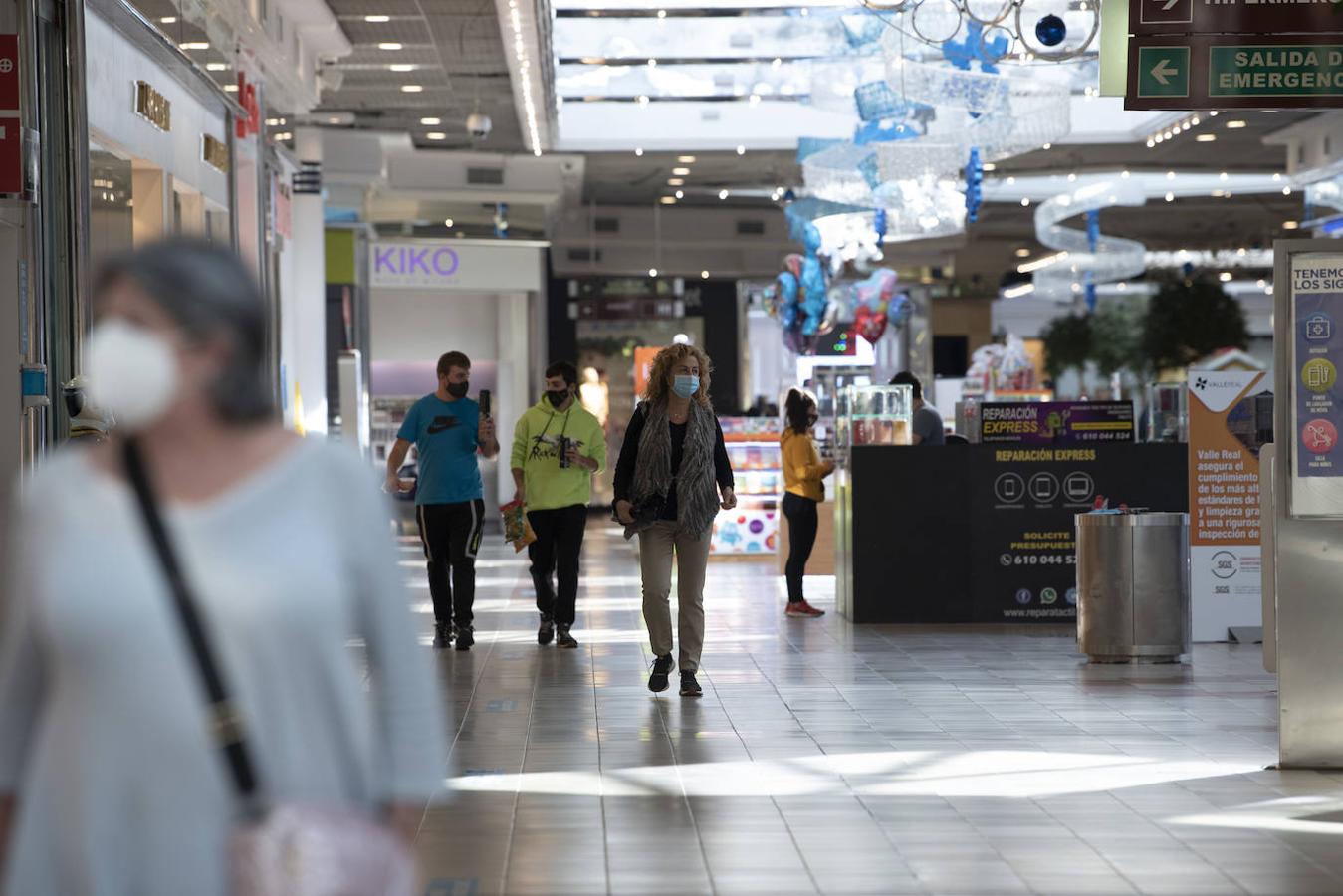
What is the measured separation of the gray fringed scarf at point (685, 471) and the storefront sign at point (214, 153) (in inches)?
185

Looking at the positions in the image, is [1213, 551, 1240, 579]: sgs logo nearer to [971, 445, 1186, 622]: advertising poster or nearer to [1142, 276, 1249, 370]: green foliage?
[971, 445, 1186, 622]: advertising poster

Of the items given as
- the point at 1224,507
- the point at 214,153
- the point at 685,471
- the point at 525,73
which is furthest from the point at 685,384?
the point at 525,73

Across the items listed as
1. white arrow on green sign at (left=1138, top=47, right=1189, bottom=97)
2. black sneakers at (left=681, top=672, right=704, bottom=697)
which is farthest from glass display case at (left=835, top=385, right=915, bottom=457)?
white arrow on green sign at (left=1138, top=47, right=1189, bottom=97)

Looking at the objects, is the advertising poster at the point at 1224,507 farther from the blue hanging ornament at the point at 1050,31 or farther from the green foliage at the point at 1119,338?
the green foliage at the point at 1119,338

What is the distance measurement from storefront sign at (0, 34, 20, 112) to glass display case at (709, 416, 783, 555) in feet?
34.9

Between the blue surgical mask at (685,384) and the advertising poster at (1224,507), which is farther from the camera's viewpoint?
the advertising poster at (1224,507)

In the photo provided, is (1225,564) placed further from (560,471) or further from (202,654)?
(202,654)

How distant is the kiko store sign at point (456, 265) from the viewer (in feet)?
79.9

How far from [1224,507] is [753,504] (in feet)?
24.9

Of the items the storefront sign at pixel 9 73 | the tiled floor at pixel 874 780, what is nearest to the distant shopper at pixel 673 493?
the tiled floor at pixel 874 780

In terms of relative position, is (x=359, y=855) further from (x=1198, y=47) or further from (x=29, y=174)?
(x=29, y=174)

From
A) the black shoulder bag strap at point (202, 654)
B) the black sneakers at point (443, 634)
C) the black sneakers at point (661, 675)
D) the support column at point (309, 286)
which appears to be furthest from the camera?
the support column at point (309, 286)

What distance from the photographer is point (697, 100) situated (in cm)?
1905

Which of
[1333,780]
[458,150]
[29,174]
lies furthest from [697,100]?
[1333,780]
